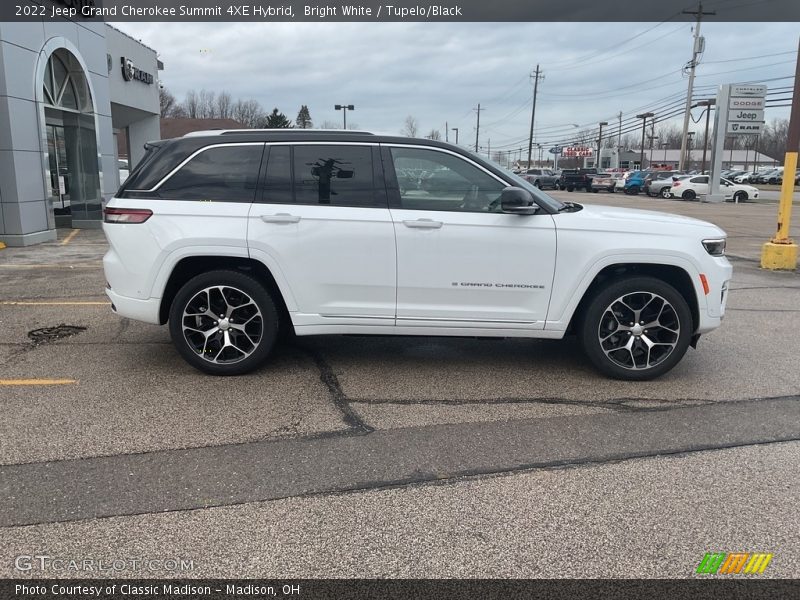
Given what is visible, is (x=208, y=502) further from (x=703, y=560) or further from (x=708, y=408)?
(x=708, y=408)

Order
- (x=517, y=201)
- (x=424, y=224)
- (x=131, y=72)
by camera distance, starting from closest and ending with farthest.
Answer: (x=517, y=201) → (x=424, y=224) → (x=131, y=72)

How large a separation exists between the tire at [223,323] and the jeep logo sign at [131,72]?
69.0 feet

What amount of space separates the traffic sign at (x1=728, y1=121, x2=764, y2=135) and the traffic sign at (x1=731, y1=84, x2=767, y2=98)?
1.59 m

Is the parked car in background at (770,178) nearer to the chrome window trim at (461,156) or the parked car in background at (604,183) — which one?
the parked car in background at (604,183)

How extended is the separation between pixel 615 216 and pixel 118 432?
395cm

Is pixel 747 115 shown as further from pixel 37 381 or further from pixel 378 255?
pixel 37 381

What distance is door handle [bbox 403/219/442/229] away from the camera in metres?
4.75

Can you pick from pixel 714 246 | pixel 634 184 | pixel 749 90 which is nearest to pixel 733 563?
pixel 714 246

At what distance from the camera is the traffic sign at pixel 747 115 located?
3544cm

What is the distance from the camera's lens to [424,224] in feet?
15.6

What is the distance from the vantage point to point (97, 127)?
16109 millimetres

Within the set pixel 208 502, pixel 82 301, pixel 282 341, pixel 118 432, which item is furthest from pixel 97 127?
pixel 208 502

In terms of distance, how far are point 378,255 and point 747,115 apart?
125 ft

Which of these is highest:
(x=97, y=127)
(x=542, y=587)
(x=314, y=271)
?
(x=97, y=127)
